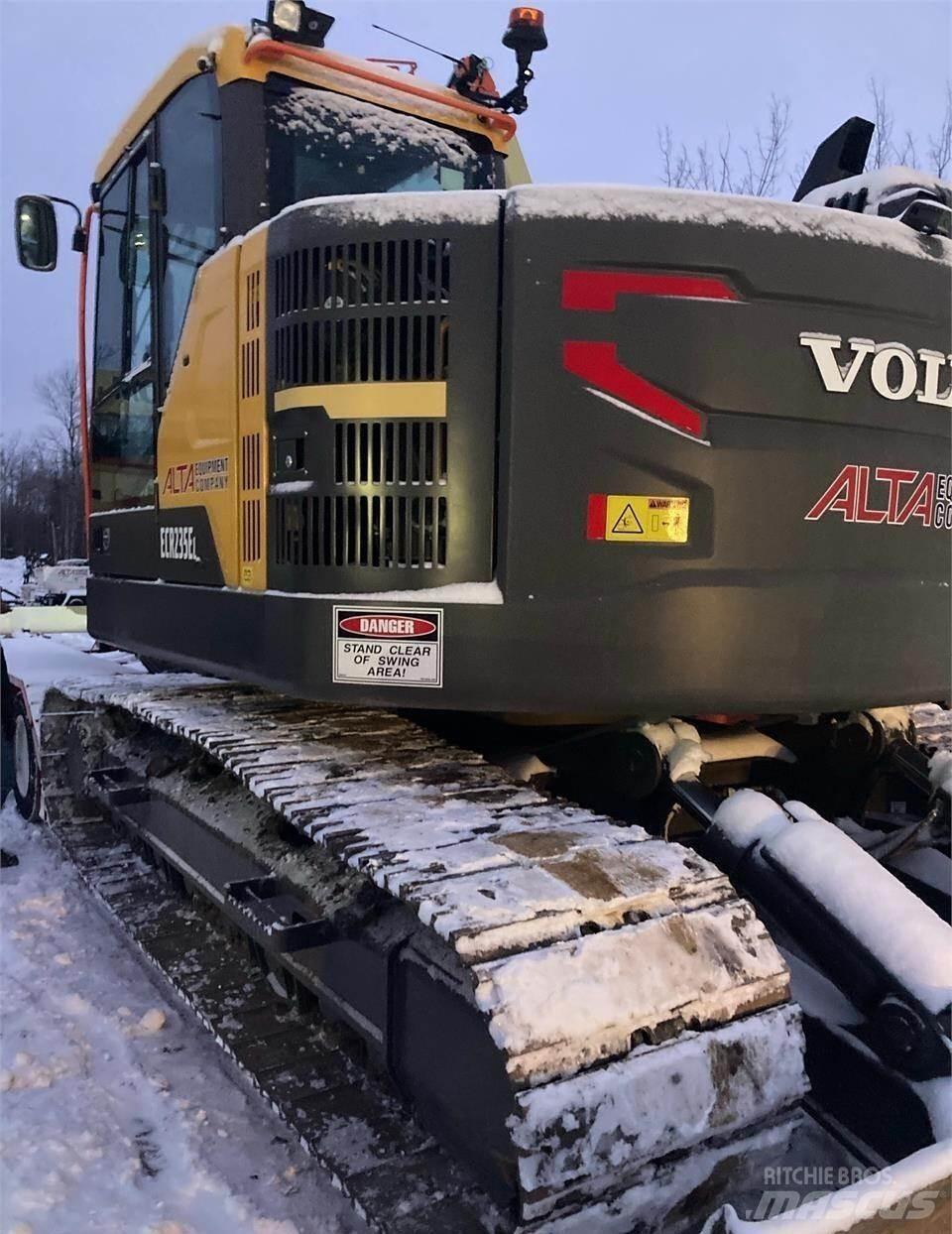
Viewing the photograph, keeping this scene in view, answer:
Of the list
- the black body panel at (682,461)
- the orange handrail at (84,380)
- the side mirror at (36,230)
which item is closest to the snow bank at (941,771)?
the black body panel at (682,461)

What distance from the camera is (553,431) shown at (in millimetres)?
2449

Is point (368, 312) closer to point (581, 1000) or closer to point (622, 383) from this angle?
point (622, 383)

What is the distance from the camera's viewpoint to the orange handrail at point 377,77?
3.16m

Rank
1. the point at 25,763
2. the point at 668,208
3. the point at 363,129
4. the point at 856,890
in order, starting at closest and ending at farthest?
the point at 856,890
the point at 668,208
the point at 363,129
the point at 25,763

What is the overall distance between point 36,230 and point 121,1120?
342 centimetres

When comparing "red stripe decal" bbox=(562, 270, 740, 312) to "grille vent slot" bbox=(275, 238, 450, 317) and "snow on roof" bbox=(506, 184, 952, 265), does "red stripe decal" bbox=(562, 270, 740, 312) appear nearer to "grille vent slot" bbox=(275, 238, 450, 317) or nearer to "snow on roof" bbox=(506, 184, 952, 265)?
"snow on roof" bbox=(506, 184, 952, 265)

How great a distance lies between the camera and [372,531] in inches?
102

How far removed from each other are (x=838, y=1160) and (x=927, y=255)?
82.9 inches

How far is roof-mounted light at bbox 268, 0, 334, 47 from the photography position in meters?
3.18

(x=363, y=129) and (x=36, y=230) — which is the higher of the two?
(x=363, y=129)

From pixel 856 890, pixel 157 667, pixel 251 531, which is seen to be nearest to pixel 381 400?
pixel 251 531

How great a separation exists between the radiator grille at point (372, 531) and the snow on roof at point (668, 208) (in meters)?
0.72

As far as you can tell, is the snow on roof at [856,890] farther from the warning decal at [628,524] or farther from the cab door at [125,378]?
the cab door at [125,378]

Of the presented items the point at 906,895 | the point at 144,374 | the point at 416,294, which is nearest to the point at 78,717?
the point at 144,374
